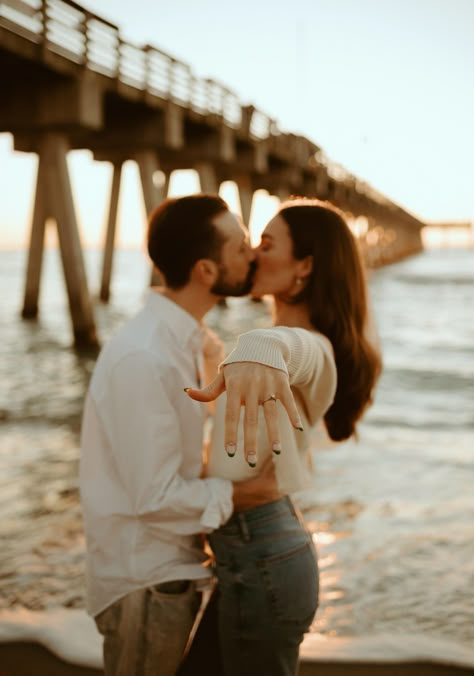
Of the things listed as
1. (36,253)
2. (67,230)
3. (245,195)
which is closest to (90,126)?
(67,230)

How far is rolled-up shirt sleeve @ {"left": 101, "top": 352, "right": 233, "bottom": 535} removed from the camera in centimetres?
173

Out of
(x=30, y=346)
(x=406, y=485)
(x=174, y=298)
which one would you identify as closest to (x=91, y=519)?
(x=174, y=298)

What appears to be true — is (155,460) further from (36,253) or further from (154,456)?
(36,253)

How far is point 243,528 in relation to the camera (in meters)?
1.81

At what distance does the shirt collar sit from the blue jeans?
1.55 ft

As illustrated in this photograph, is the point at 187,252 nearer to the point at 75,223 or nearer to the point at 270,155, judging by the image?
the point at 75,223

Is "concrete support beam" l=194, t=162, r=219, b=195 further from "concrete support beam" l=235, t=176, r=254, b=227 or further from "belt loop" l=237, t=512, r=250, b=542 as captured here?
"belt loop" l=237, t=512, r=250, b=542

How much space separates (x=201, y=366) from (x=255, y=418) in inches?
35.9

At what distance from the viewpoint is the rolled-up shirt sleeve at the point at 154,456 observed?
68.0 inches

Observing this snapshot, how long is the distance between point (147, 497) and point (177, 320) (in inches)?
19.1

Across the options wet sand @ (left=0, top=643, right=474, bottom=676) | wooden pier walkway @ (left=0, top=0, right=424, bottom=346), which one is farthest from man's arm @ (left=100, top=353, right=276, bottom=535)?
wooden pier walkway @ (left=0, top=0, right=424, bottom=346)

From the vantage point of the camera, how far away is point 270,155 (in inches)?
891

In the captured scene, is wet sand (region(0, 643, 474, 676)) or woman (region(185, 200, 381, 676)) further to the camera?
wet sand (region(0, 643, 474, 676))

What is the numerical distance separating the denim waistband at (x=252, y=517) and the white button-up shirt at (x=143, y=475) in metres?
0.09
